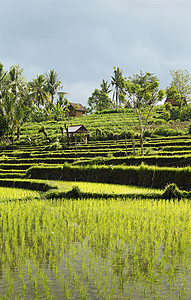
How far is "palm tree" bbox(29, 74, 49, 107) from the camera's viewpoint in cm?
3738

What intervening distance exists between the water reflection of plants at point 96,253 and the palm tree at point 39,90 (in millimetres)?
32151

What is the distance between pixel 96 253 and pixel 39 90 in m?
34.9

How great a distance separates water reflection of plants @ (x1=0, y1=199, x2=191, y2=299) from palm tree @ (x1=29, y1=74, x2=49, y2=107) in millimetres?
32151

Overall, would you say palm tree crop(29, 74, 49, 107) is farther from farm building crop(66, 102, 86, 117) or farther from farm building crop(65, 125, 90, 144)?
farm building crop(65, 125, 90, 144)

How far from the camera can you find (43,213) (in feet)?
22.4

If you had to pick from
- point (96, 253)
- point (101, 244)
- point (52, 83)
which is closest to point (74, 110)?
point (52, 83)

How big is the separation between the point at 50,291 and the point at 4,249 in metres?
1.61

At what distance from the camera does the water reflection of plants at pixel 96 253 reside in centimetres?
311

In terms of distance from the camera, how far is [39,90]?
37.3m

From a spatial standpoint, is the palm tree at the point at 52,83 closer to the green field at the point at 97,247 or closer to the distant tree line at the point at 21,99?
the distant tree line at the point at 21,99

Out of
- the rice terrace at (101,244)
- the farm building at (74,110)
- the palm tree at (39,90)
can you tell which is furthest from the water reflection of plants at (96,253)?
the farm building at (74,110)

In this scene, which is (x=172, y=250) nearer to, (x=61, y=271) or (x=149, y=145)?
(x=61, y=271)

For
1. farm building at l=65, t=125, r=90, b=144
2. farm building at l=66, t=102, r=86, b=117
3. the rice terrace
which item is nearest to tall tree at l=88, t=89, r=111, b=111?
farm building at l=66, t=102, r=86, b=117

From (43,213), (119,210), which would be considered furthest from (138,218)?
(43,213)
